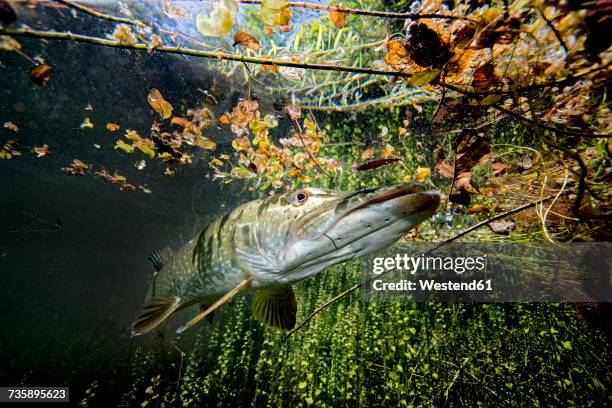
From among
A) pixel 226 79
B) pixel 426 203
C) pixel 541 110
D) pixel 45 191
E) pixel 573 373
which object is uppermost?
pixel 45 191

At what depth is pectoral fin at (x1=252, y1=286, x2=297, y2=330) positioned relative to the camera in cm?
234

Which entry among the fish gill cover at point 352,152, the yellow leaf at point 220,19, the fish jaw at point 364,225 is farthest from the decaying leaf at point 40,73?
the fish jaw at point 364,225

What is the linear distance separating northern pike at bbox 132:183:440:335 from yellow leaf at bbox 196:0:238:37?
3.37ft

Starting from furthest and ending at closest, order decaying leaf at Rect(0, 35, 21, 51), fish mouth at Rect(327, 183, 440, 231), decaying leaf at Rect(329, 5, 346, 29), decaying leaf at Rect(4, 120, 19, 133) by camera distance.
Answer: decaying leaf at Rect(4, 120, 19, 133) → decaying leaf at Rect(329, 5, 346, 29) → decaying leaf at Rect(0, 35, 21, 51) → fish mouth at Rect(327, 183, 440, 231)

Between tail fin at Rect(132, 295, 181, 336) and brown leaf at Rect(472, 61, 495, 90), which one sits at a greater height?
brown leaf at Rect(472, 61, 495, 90)

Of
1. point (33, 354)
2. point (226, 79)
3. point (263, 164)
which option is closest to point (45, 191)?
point (33, 354)

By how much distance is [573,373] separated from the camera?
127 inches

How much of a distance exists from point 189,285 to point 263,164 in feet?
8.47

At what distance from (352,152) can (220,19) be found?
476cm

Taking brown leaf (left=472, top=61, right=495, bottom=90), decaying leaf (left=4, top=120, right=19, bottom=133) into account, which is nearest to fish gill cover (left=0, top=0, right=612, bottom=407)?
brown leaf (left=472, top=61, right=495, bottom=90)

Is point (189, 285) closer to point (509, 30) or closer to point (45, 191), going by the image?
point (509, 30)

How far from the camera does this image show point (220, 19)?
4.05 ft

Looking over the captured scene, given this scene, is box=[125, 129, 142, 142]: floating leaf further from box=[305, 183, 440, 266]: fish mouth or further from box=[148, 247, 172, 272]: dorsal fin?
box=[305, 183, 440, 266]: fish mouth

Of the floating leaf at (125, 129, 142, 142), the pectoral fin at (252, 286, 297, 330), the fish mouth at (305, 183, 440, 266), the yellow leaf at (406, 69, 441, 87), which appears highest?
the floating leaf at (125, 129, 142, 142)
